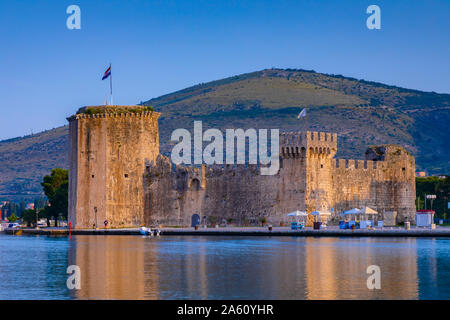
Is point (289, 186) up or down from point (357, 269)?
up

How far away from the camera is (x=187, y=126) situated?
13650 centimetres

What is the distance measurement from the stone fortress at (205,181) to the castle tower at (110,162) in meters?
0.06

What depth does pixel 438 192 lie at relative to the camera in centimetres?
7062

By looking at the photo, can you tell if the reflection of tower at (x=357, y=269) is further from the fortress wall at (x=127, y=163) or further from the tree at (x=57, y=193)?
the tree at (x=57, y=193)

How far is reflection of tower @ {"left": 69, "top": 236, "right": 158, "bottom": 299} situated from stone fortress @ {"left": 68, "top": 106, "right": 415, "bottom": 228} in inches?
338

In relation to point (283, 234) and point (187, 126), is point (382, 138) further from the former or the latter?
point (283, 234)

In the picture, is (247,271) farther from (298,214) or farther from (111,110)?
(111,110)

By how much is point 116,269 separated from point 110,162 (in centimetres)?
2477

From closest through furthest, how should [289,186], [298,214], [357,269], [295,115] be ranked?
[357,269] < [298,214] < [289,186] < [295,115]

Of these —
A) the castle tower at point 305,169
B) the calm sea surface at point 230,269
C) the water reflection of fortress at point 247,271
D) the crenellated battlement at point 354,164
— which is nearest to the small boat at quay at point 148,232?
the calm sea surface at point 230,269

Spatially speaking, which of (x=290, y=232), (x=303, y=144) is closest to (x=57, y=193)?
(x=303, y=144)

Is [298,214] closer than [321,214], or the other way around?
[298,214]

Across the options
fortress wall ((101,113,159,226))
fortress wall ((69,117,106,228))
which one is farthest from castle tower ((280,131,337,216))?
fortress wall ((69,117,106,228))
